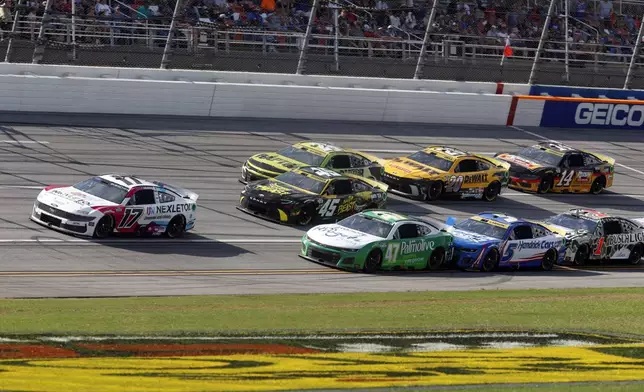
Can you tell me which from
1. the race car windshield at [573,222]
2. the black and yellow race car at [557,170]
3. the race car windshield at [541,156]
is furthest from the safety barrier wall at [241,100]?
the race car windshield at [573,222]

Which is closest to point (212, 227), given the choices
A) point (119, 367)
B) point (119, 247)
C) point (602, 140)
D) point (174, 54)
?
point (119, 247)

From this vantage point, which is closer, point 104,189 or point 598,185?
point 104,189

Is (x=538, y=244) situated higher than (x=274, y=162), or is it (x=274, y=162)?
(x=274, y=162)

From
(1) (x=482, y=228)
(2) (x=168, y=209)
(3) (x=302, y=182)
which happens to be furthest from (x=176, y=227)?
(1) (x=482, y=228)

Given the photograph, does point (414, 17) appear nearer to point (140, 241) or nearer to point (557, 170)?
point (557, 170)

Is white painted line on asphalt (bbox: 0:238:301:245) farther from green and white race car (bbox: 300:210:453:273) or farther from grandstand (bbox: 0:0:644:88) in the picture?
grandstand (bbox: 0:0:644:88)

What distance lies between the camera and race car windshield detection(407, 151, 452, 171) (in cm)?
3027

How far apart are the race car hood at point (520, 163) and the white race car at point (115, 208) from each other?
1139cm

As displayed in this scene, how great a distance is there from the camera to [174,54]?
1315 inches

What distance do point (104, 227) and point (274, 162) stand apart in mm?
6466

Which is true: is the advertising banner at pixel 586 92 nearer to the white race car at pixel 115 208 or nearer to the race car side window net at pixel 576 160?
the race car side window net at pixel 576 160

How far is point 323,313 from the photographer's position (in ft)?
59.1

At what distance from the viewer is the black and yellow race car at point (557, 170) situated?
1278 inches

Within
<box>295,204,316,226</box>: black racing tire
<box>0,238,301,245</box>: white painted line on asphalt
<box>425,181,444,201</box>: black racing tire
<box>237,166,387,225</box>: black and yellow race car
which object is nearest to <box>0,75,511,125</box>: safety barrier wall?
<box>425,181,444,201</box>: black racing tire
